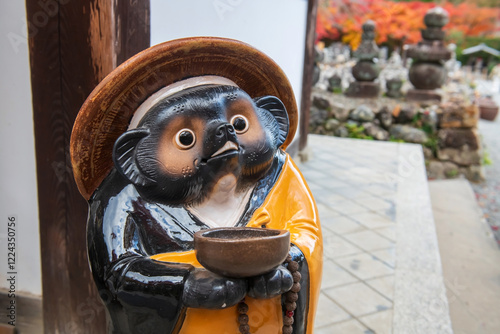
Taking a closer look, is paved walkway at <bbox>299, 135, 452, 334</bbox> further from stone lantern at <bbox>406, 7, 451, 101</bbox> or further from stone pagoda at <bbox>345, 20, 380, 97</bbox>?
stone pagoda at <bbox>345, 20, 380, 97</bbox>

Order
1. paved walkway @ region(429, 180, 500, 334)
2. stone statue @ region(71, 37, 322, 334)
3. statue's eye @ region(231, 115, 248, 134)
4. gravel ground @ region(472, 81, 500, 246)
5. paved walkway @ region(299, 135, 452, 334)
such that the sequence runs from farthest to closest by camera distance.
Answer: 1. gravel ground @ region(472, 81, 500, 246)
2. paved walkway @ region(429, 180, 500, 334)
3. paved walkway @ region(299, 135, 452, 334)
4. statue's eye @ region(231, 115, 248, 134)
5. stone statue @ region(71, 37, 322, 334)

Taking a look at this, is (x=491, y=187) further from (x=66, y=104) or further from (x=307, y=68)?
(x=66, y=104)

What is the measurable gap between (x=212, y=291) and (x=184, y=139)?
17.1 inches

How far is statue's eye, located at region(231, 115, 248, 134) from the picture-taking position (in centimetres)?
136

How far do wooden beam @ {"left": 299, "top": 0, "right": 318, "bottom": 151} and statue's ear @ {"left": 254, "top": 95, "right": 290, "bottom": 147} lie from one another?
4346 millimetres

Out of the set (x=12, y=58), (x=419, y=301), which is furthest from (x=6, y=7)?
(x=419, y=301)

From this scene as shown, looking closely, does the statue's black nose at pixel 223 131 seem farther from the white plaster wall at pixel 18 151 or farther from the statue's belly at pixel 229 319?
the white plaster wall at pixel 18 151

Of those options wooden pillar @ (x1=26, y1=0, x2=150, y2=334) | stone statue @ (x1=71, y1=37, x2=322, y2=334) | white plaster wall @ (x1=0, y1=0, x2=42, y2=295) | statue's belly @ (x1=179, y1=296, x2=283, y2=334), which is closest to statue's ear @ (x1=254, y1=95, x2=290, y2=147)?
stone statue @ (x1=71, y1=37, x2=322, y2=334)

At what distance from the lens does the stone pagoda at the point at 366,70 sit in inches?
375

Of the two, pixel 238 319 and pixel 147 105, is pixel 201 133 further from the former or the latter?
pixel 238 319

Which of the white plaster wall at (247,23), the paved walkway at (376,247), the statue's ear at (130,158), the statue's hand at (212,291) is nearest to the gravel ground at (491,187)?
the paved walkway at (376,247)

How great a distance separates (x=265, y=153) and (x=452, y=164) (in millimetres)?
7516

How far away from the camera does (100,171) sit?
1381 millimetres

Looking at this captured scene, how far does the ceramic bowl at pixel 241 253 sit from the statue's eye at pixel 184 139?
0.91 feet
